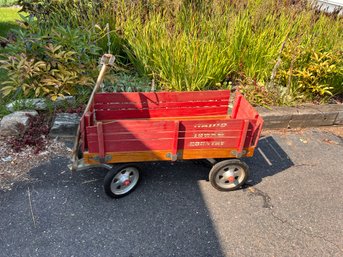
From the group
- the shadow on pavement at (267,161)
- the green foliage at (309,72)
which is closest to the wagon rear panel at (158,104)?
the shadow on pavement at (267,161)

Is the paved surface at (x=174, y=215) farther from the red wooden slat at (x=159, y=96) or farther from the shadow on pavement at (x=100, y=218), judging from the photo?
the red wooden slat at (x=159, y=96)

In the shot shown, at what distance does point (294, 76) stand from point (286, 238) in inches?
101

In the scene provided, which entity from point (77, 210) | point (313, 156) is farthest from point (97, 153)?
point (313, 156)

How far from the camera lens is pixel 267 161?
342 centimetres

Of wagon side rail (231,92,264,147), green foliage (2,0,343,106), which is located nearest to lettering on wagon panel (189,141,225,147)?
wagon side rail (231,92,264,147)

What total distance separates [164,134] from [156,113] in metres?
0.53

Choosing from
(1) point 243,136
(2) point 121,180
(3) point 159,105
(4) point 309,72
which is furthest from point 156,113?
(4) point 309,72

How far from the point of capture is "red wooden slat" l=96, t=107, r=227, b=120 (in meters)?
2.89

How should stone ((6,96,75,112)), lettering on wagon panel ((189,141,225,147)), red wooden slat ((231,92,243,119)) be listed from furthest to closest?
stone ((6,96,75,112)), red wooden slat ((231,92,243,119)), lettering on wagon panel ((189,141,225,147))

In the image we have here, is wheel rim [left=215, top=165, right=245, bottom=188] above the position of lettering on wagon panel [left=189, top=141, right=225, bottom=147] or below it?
below

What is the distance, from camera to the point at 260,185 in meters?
3.07

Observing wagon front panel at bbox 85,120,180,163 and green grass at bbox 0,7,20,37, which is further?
green grass at bbox 0,7,20,37

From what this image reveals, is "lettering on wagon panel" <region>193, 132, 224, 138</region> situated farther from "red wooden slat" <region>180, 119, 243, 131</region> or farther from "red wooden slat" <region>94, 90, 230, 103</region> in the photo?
"red wooden slat" <region>94, 90, 230, 103</region>

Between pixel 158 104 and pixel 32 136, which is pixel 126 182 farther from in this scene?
pixel 32 136
